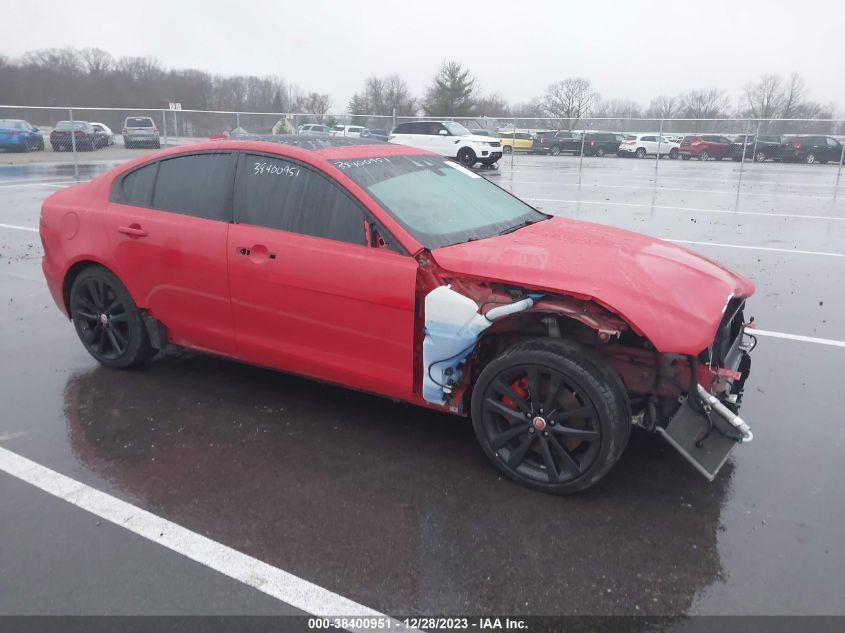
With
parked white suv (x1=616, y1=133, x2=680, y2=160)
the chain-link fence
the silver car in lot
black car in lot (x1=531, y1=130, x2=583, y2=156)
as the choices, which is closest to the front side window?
the chain-link fence

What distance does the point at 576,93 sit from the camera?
63094 millimetres

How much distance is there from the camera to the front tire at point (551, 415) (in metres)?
3.07

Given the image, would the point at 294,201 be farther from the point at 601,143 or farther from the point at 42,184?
the point at 601,143

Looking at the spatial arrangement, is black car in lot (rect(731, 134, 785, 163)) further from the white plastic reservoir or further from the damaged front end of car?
the white plastic reservoir

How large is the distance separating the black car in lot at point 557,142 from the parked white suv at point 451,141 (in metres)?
11.1

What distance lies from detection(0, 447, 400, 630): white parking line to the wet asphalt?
47 millimetres

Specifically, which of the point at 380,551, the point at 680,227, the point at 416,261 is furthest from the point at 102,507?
the point at 680,227

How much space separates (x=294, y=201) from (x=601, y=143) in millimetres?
34675

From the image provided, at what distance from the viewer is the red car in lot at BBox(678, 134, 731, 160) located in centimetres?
3266

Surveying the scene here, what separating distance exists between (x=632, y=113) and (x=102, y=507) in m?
76.2

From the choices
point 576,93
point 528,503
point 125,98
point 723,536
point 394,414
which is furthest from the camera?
point 576,93

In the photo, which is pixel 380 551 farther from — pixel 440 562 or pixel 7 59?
pixel 7 59

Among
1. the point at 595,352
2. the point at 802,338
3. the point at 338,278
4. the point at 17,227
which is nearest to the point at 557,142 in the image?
the point at 17,227

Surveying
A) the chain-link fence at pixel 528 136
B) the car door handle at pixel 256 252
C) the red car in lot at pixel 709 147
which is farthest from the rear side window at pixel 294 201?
the red car in lot at pixel 709 147
